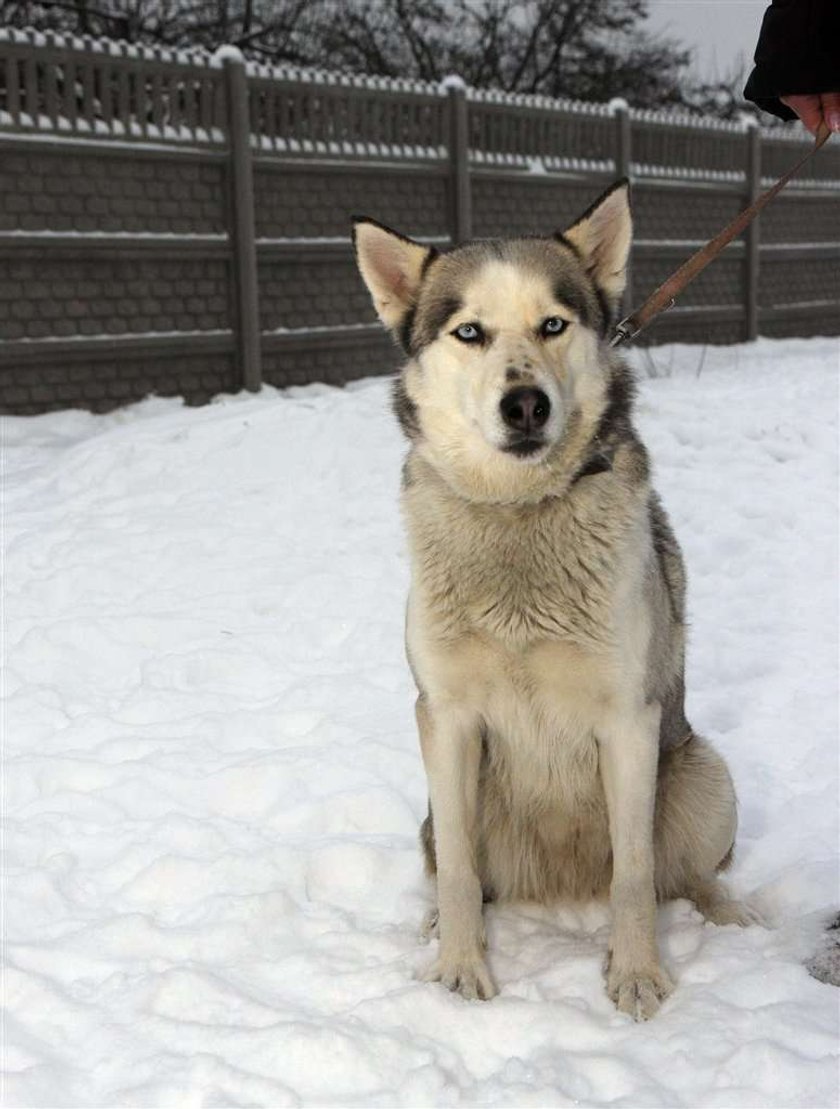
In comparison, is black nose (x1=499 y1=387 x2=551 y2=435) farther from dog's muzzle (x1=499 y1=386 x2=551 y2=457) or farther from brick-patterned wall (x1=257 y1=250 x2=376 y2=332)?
brick-patterned wall (x1=257 y1=250 x2=376 y2=332)

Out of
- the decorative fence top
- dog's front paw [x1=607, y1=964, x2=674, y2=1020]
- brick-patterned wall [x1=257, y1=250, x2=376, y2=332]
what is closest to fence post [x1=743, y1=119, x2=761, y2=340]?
the decorative fence top

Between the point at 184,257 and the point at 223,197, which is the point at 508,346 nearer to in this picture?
the point at 184,257

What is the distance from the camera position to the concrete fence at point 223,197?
27.7 feet

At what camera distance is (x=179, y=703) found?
13.9 feet

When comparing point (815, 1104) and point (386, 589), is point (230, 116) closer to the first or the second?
point (386, 589)

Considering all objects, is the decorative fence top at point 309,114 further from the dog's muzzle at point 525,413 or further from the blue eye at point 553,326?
the dog's muzzle at point 525,413

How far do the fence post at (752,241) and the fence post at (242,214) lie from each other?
7806mm

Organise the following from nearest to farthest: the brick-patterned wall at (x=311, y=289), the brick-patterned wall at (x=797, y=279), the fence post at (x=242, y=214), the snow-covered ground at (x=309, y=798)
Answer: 1. the snow-covered ground at (x=309, y=798)
2. the fence post at (x=242, y=214)
3. the brick-patterned wall at (x=311, y=289)
4. the brick-patterned wall at (x=797, y=279)

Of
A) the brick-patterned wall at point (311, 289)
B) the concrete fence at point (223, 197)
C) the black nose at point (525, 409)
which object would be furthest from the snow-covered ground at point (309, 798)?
the brick-patterned wall at point (311, 289)

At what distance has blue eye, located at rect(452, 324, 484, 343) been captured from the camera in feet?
8.30

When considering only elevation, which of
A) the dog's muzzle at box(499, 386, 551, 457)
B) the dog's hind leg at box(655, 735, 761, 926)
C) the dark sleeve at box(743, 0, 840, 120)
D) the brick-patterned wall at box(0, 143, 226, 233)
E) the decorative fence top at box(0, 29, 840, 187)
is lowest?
the dog's hind leg at box(655, 735, 761, 926)

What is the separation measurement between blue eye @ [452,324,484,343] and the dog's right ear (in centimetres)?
25

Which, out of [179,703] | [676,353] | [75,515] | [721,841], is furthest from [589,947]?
[676,353]

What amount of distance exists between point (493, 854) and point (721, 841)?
545mm
